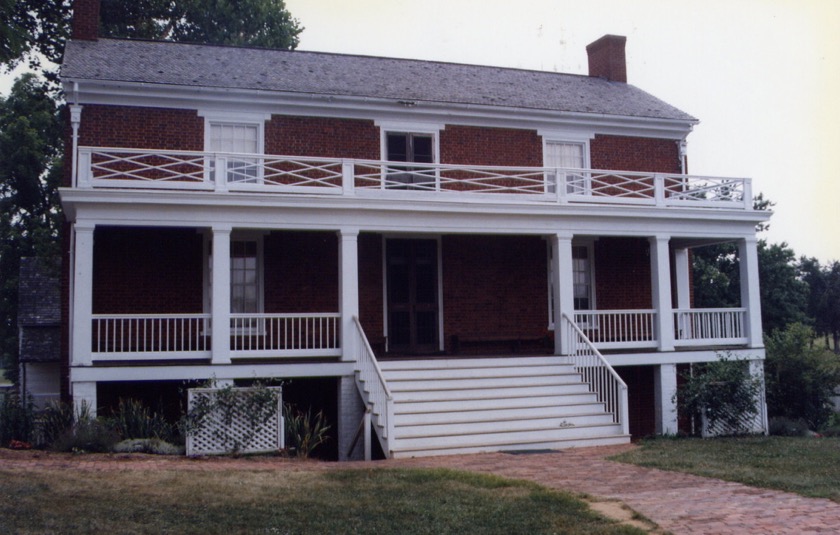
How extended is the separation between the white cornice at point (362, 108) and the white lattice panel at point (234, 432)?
6.75m

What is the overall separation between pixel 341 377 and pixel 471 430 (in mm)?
2923

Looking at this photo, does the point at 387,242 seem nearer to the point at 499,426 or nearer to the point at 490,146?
the point at 490,146

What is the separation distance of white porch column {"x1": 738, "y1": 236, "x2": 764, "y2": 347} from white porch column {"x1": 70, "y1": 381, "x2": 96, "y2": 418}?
1359 cm

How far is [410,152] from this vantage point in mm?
20250

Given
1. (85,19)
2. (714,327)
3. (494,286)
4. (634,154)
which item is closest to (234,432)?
(494,286)

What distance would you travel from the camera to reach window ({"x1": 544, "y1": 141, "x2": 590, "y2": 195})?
21.4 meters

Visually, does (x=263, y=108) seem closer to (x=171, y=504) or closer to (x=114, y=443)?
(x=114, y=443)

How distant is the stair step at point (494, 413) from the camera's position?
15156 mm

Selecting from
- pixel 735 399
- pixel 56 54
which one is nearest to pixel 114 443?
pixel 735 399

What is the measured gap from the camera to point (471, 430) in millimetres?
15047

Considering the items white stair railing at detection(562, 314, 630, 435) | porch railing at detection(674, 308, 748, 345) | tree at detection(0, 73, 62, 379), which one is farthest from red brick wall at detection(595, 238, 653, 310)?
tree at detection(0, 73, 62, 379)

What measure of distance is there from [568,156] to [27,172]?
2247cm

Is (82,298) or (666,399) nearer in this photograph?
(82,298)

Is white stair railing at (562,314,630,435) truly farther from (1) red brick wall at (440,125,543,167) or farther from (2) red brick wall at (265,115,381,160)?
(2) red brick wall at (265,115,381,160)
